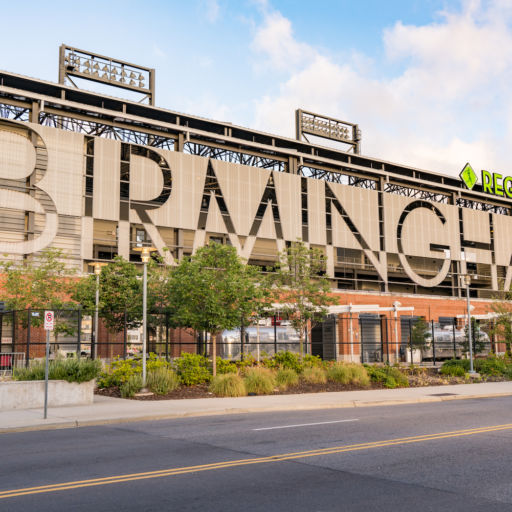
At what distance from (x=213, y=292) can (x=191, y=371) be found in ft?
12.2

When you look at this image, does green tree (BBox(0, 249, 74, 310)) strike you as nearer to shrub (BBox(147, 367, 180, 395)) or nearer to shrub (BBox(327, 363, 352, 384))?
shrub (BBox(147, 367, 180, 395))

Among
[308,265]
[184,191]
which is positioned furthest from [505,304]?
[184,191]

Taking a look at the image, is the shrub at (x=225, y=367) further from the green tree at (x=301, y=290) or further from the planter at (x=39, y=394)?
the green tree at (x=301, y=290)

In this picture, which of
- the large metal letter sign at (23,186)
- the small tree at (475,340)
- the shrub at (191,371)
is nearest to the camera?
the shrub at (191,371)

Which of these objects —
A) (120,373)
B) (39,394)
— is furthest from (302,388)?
(39,394)

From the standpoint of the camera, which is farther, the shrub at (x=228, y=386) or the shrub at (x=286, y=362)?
the shrub at (x=286, y=362)

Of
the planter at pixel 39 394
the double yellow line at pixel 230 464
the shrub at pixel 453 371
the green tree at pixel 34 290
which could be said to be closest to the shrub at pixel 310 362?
the shrub at pixel 453 371

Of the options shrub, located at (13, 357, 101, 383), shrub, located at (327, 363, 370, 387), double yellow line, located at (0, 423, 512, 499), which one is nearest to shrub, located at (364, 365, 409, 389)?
shrub, located at (327, 363, 370, 387)

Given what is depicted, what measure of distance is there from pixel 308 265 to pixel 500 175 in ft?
187

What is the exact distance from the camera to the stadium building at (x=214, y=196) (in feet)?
164

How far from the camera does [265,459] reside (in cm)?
1019

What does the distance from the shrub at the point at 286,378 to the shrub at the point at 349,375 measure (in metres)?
2.21

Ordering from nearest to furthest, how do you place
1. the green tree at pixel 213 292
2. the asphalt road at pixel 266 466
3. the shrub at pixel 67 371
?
the asphalt road at pixel 266 466 → the shrub at pixel 67 371 → the green tree at pixel 213 292

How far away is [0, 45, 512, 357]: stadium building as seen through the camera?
4988 cm
